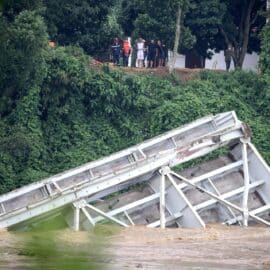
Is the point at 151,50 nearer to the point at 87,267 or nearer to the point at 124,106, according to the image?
the point at 124,106

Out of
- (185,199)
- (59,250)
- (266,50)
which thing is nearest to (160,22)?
(266,50)

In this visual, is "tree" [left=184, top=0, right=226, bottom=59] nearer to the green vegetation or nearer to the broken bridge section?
the green vegetation

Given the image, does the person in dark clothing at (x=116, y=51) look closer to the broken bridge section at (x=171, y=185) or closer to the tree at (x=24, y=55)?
the tree at (x=24, y=55)

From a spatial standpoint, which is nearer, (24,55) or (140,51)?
(24,55)

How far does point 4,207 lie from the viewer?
709 inches

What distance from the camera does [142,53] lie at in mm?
32906

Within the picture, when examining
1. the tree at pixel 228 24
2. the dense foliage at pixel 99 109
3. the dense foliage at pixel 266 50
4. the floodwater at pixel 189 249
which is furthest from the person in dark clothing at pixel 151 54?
the floodwater at pixel 189 249

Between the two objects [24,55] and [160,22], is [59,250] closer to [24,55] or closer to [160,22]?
[24,55]

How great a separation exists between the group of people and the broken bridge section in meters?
12.7

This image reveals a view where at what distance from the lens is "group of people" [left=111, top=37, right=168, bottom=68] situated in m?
32.8

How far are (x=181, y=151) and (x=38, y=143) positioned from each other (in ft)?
23.8

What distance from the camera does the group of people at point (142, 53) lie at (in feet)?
107

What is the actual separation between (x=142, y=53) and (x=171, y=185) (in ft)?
48.3

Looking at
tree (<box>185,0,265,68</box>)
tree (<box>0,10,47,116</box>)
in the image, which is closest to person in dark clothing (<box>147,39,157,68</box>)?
tree (<box>185,0,265,68</box>)
